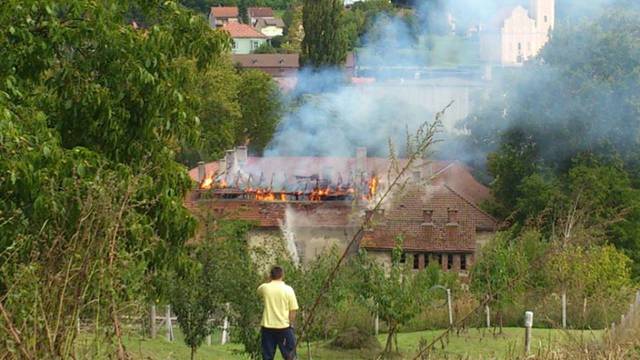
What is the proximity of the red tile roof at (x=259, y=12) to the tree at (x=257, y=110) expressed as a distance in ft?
193

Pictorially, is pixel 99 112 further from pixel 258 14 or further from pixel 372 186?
pixel 258 14

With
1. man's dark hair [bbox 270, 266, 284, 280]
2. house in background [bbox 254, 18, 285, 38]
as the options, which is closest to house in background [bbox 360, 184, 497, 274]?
man's dark hair [bbox 270, 266, 284, 280]

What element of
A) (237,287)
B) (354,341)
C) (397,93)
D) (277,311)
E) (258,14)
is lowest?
(354,341)

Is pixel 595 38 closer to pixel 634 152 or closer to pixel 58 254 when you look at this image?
pixel 634 152

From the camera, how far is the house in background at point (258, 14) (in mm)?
Result: 119625

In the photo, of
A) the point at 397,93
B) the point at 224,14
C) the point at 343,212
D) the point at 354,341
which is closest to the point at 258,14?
the point at 224,14

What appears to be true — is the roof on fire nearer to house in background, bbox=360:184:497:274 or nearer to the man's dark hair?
house in background, bbox=360:184:497:274

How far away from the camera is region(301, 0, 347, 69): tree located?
64125mm

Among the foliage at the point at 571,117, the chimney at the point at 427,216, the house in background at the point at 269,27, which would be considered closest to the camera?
the chimney at the point at 427,216

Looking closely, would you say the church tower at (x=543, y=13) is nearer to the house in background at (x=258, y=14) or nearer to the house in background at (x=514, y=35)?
the house in background at (x=514, y=35)

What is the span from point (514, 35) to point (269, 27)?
65.4m

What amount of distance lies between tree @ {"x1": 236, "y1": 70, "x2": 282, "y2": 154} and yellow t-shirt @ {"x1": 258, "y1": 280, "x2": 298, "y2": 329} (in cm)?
4998

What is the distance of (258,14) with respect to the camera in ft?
397

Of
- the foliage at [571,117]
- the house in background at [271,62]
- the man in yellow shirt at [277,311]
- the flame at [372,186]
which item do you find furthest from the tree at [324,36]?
the man in yellow shirt at [277,311]
